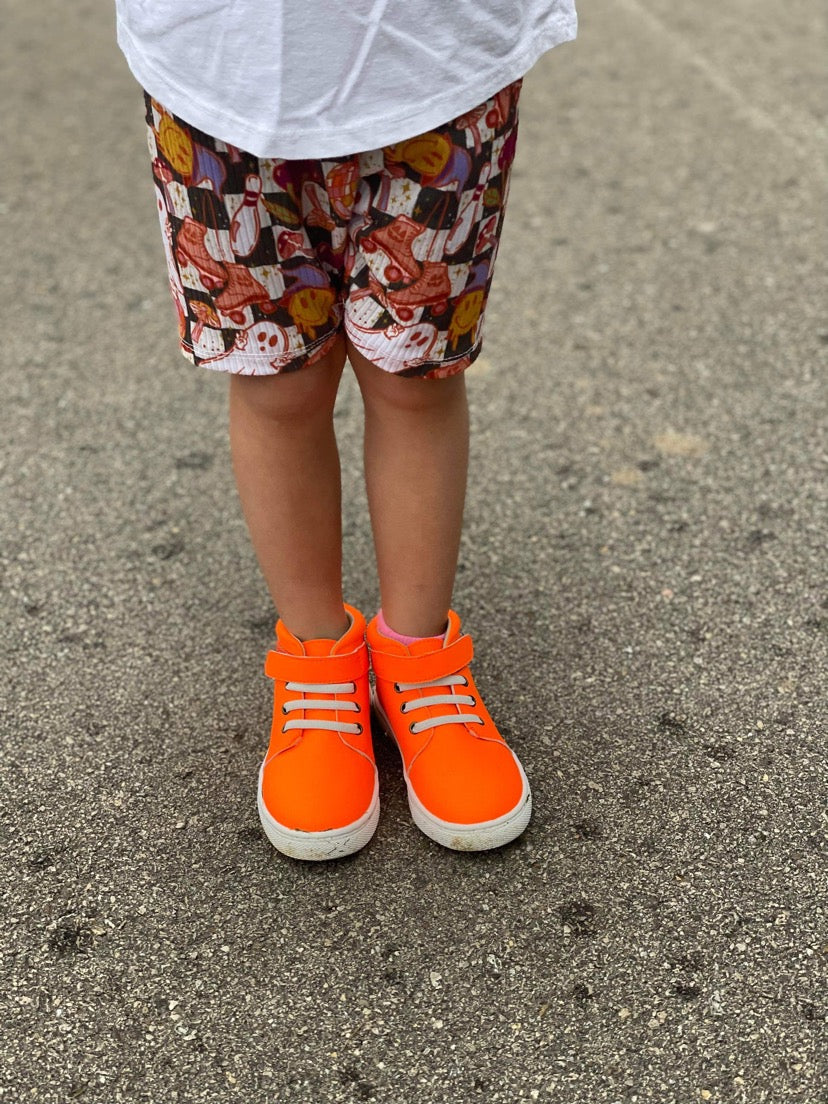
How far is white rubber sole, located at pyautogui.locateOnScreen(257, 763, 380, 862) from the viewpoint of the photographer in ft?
4.41

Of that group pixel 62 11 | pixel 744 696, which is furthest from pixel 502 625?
pixel 62 11

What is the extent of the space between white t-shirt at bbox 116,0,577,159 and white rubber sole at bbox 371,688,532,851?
29.6 inches

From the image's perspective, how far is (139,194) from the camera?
116 inches

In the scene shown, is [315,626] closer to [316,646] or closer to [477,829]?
[316,646]

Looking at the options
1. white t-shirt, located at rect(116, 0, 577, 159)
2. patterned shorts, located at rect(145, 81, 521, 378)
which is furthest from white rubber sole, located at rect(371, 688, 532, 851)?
white t-shirt, located at rect(116, 0, 577, 159)

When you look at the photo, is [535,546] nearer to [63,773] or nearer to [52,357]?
[63,773]

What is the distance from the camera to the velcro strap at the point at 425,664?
145 centimetres

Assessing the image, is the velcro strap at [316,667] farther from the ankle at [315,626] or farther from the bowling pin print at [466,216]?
the bowling pin print at [466,216]

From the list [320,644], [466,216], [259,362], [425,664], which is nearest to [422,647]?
[425,664]

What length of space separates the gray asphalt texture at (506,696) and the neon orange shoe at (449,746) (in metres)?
0.05

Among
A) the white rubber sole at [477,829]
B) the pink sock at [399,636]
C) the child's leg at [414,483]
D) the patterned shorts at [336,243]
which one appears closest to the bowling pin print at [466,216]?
the patterned shorts at [336,243]

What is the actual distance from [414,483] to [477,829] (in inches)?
16.0

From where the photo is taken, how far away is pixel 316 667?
1.44 meters

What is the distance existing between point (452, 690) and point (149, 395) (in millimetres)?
1084
